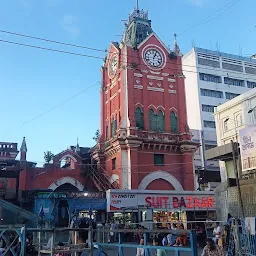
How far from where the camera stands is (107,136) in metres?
38.5

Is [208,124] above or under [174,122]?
above

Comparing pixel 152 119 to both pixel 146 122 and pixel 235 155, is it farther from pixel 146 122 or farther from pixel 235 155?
A: pixel 235 155

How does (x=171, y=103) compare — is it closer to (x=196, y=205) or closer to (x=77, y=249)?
(x=196, y=205)

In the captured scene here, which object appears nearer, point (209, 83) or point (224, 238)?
point (224, 238)

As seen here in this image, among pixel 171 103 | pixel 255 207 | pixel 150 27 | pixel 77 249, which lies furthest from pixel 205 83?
pixel 77 249

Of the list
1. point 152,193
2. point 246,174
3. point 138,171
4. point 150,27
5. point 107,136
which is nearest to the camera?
point 246,174

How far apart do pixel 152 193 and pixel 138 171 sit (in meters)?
3.63

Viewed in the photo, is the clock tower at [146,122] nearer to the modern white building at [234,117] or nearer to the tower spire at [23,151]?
the modern white building at [234,117]

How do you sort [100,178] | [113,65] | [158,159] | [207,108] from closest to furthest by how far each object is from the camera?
[158,159], [100,178], [113,65], [207,108]

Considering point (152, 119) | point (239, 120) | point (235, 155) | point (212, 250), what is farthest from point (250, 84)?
point (212, 250)

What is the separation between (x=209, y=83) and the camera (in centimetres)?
6406

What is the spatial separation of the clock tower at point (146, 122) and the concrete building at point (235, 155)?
13.3 feet

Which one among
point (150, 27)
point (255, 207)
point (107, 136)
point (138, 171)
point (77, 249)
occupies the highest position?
point (150, 27)

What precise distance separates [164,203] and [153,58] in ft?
52.8
